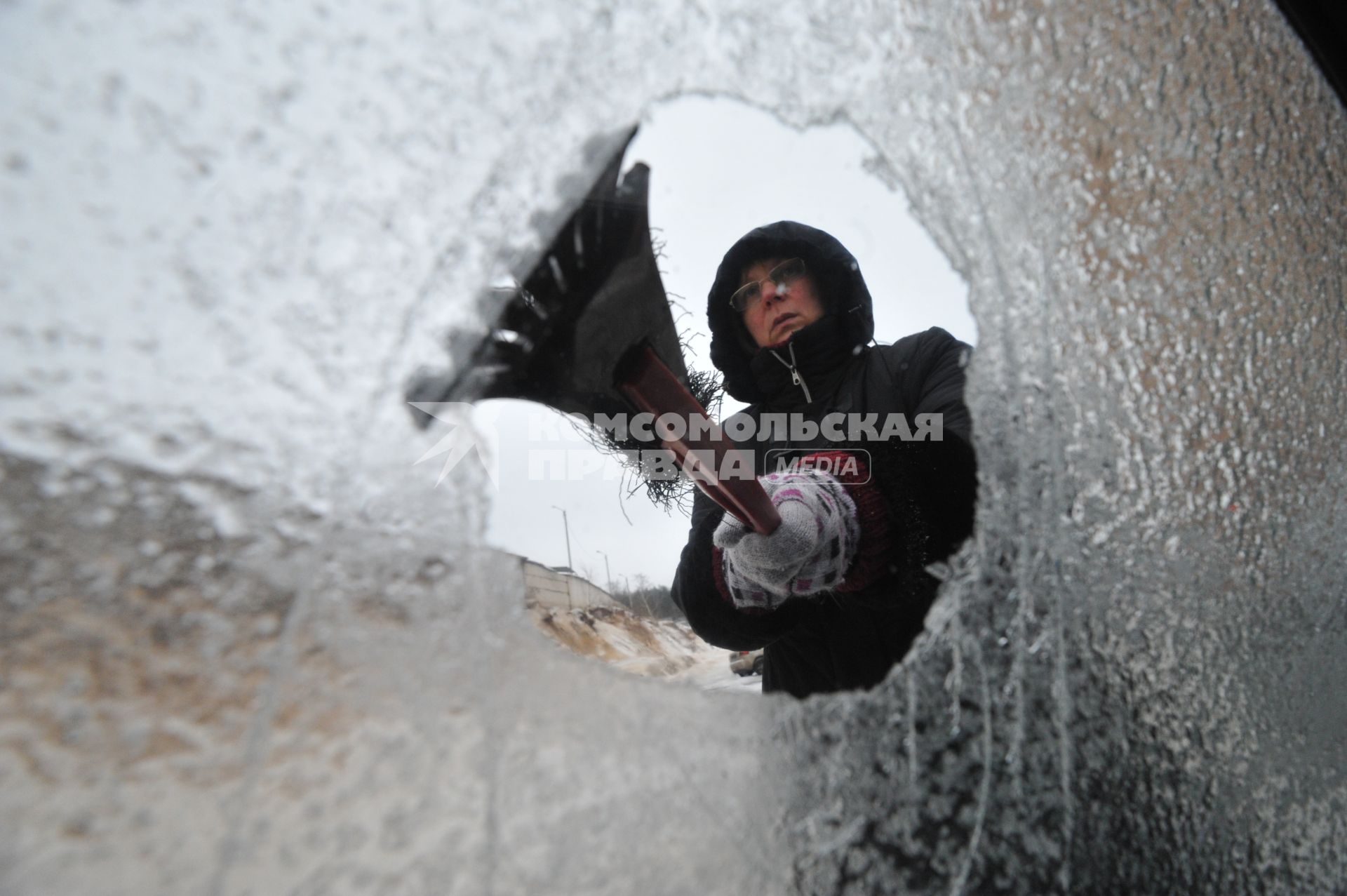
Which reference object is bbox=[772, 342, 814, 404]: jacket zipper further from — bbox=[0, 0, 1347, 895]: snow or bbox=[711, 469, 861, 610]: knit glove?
bbox=[0, 0, 1347, 895]: snow

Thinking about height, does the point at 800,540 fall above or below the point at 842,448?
below

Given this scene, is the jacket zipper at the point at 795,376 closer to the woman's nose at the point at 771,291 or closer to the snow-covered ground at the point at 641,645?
the woman's nose at the point at 771,291

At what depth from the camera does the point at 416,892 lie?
10.2 inches

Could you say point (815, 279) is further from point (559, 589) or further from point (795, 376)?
point (559, 589)

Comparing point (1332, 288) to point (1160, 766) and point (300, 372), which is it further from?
point (300, 372)

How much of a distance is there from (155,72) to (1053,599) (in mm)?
507

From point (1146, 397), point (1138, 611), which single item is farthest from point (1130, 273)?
point (1138, 611)

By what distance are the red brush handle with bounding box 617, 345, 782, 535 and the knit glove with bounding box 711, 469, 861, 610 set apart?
0.11 feet

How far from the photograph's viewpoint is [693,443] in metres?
0.61

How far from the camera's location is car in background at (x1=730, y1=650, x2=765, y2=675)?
1.43 meters

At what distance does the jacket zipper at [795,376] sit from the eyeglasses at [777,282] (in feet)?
0.35

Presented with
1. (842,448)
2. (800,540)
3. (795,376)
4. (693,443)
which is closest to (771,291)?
(795,376)

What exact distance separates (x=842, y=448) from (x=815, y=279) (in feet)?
1.14

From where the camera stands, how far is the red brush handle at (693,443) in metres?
0.54
